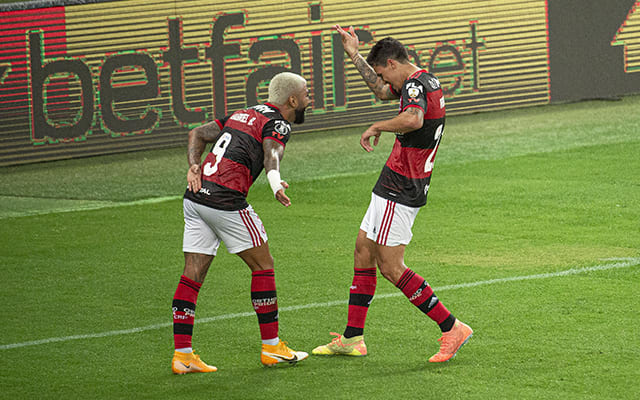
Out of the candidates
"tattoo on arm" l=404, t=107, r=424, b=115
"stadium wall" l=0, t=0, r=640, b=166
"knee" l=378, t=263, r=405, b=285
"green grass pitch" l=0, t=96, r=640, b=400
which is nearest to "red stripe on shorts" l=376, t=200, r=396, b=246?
"knee" l=378, t=263, r=405, b=285

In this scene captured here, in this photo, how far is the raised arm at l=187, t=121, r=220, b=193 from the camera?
23.1 feet

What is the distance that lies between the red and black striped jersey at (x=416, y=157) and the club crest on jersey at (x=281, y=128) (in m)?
0.69

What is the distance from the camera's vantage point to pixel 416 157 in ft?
23.4

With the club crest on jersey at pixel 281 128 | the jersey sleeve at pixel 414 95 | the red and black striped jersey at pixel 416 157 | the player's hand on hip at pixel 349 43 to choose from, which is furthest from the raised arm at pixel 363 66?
the club crest on jersey at pixel 281 128

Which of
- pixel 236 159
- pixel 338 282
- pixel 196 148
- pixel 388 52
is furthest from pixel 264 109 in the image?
pixel 338 282

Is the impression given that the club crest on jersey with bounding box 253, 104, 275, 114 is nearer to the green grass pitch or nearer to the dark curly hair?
the dark curly hair

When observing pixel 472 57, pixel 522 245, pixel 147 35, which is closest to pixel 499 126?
pixel 472 57

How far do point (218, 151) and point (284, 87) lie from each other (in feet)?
1.87

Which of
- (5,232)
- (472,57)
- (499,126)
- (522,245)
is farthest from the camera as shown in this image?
(472,57)

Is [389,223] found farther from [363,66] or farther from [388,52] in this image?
[363,66]

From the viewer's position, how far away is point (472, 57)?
20.0m

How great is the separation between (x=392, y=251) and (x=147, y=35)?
11163 mm

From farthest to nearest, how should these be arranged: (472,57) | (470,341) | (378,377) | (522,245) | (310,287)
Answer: (472,57) → (522,245) → (310,287) → (470,341) → (378,377)

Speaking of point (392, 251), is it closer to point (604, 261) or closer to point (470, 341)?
point (470, 341)
